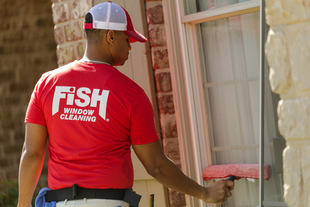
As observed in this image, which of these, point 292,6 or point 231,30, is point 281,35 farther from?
point 231,30

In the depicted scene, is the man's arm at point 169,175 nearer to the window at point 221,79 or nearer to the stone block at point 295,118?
the window at point 221,79

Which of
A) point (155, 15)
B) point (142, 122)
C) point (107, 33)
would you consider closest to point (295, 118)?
point (142, 122)

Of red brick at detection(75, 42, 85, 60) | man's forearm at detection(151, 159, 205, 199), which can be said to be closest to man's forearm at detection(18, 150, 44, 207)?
man's forearm at detection(151, 159, 205, 199)

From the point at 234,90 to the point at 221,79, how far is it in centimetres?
Answer: 14

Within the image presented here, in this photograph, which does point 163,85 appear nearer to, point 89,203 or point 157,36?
point 157,36

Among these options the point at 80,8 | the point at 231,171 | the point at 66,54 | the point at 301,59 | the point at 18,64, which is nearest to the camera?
the point at 301,59

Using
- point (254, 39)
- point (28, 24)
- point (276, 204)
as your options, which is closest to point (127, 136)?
point (276, 204)

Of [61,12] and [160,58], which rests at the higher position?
[61,12]

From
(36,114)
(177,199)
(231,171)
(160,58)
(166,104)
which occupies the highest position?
(160,58)

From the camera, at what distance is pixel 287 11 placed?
1.52 metres

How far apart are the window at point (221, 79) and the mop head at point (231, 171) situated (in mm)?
84

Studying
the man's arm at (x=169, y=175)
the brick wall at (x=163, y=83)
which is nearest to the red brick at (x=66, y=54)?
the brick wall at (x=163, y=83)

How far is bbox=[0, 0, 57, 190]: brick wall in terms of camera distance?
625 centimetres

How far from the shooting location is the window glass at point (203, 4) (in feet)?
9.95
